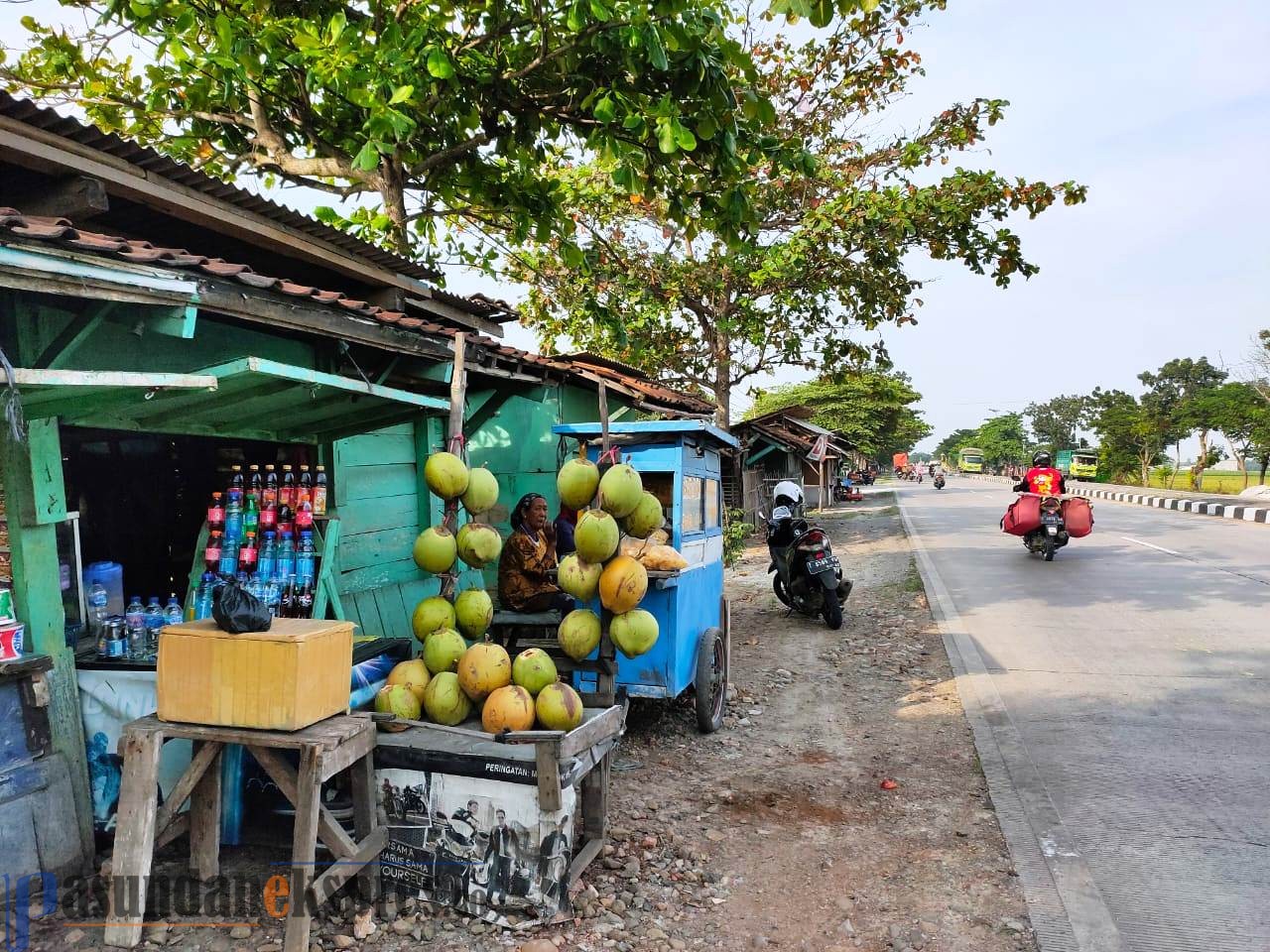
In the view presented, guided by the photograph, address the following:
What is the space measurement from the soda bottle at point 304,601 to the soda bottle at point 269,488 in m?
0.46

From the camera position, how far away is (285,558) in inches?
157

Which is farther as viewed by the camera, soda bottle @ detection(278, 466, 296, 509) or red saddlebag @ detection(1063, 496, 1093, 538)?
red saddlebag @ detection(1063, 496, 1093, 538)

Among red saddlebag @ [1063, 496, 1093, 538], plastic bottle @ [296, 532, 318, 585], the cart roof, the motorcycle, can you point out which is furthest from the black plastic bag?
red saddlebag @ [1063, 496, 1093, 538]

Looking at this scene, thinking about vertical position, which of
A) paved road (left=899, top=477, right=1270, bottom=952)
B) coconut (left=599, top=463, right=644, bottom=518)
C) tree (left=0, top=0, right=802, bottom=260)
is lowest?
paved road (left=899, top=477, right=1270, bottom=952)

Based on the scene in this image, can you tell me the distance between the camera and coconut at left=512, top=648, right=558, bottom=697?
10.8 feet

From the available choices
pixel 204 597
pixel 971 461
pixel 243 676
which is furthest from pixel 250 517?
pixel 971 461

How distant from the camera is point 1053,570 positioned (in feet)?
39.3

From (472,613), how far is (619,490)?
890 millimetres

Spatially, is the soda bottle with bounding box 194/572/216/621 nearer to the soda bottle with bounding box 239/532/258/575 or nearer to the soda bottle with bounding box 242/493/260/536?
the soda bottle with bounding box 239/532/258/575

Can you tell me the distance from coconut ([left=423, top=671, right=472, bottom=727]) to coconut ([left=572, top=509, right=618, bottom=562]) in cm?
77

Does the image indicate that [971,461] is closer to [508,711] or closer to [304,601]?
[304,601]

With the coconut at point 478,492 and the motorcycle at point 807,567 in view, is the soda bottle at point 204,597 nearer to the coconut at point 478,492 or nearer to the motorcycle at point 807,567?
the coconut at point 478,492

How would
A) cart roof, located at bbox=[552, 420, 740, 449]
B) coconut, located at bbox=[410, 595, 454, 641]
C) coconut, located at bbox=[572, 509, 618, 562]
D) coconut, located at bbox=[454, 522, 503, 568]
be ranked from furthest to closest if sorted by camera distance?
1. cart roof, located at bbox=[552, 420, 740, 449]
2. coconut, located at bbox=[454, 522, 503, 568]
3. coconut, located at bbox=[410, 595, 454, 641]
4. coconut, located at bbox=[572, 509, 618, 562]

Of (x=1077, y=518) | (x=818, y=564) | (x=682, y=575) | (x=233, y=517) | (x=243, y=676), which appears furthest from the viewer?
(x=1077, y=518)
